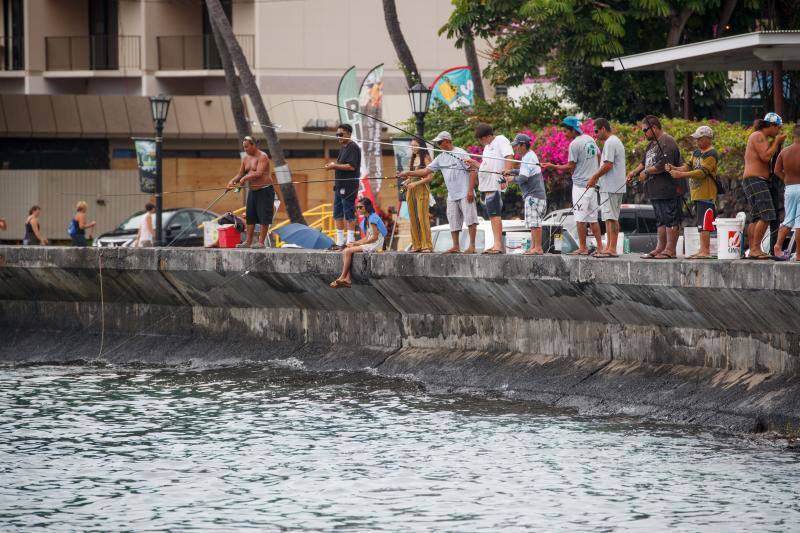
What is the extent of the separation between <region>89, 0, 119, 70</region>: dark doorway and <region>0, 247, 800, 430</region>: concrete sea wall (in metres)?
19.0

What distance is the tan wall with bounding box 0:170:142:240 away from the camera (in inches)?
1582

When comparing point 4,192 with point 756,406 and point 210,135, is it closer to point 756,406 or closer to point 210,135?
point 210,135

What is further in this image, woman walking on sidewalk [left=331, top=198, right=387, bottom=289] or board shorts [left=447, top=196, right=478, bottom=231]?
woman walking on sidewalk [left=331, top=198, right=387, bottom=289]

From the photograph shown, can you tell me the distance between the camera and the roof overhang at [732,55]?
728 inches

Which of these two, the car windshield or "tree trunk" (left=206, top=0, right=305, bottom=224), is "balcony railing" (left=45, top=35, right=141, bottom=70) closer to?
the car windshield

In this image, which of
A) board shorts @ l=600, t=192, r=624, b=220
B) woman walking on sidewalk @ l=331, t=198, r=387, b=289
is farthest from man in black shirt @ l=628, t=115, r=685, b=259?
woman walking on sidewalk @ l=331, t=198, r=387, b=289

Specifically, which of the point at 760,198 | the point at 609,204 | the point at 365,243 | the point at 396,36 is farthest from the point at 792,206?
the point at 396,36

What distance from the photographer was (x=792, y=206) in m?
13.9

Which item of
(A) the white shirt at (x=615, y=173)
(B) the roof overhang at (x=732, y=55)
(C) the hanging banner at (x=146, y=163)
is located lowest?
(A) the white shirt at (x=615, y=173)

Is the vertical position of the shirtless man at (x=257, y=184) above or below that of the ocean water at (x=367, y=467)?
above

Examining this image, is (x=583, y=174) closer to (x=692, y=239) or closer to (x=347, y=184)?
(x=692, y=239)

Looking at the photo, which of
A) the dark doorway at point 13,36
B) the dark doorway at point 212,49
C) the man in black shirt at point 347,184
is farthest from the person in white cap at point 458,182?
the dark doorway at point 13,36

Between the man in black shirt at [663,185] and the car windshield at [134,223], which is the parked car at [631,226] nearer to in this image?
the man in black shirt at [663,185]

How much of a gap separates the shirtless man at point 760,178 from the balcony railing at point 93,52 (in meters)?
27.9
